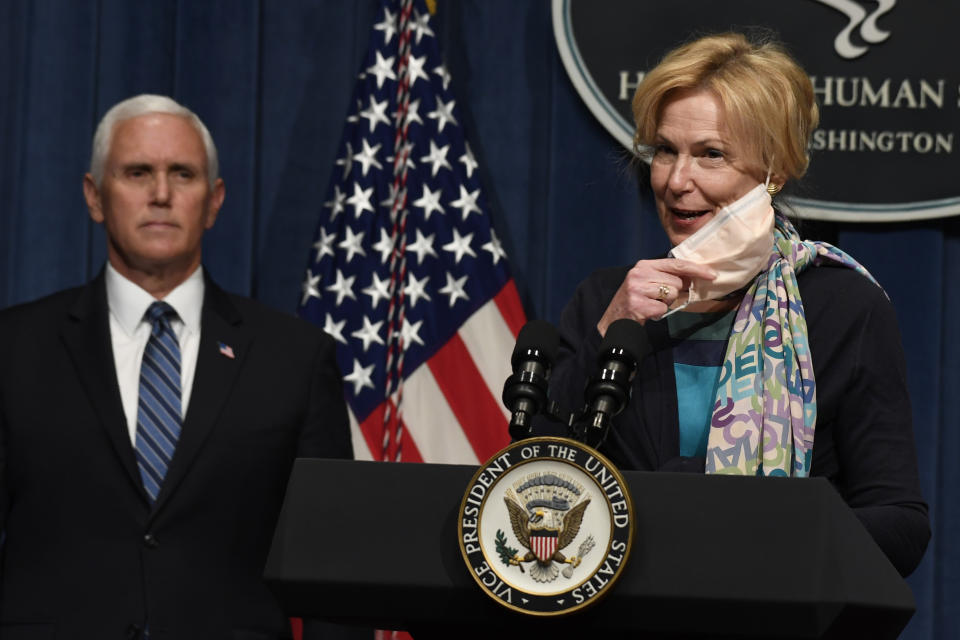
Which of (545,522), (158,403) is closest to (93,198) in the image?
(158,403)

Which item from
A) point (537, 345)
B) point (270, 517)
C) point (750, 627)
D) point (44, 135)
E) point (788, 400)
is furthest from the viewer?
point (44, 135)

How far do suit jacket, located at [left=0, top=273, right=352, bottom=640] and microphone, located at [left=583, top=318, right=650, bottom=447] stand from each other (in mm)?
1204

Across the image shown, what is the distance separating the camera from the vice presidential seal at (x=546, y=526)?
3.07 ft

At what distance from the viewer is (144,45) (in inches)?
120

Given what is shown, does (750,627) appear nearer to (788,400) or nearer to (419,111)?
(788,400)

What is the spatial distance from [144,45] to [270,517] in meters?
1.39

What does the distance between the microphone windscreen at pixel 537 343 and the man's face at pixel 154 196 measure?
52.0 inches

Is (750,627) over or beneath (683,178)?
beneath

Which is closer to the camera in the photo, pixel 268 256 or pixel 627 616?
pixel 627 616

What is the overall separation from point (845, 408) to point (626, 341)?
0.38 m

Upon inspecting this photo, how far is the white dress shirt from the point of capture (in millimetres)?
2223

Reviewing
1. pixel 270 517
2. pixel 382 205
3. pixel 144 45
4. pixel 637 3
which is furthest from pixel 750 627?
pixel 144 45

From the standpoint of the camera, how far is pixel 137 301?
7.47 ft

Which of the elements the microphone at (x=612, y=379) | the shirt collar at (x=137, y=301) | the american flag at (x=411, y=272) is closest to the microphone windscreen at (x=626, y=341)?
the microphone at (x=612, y=379)
